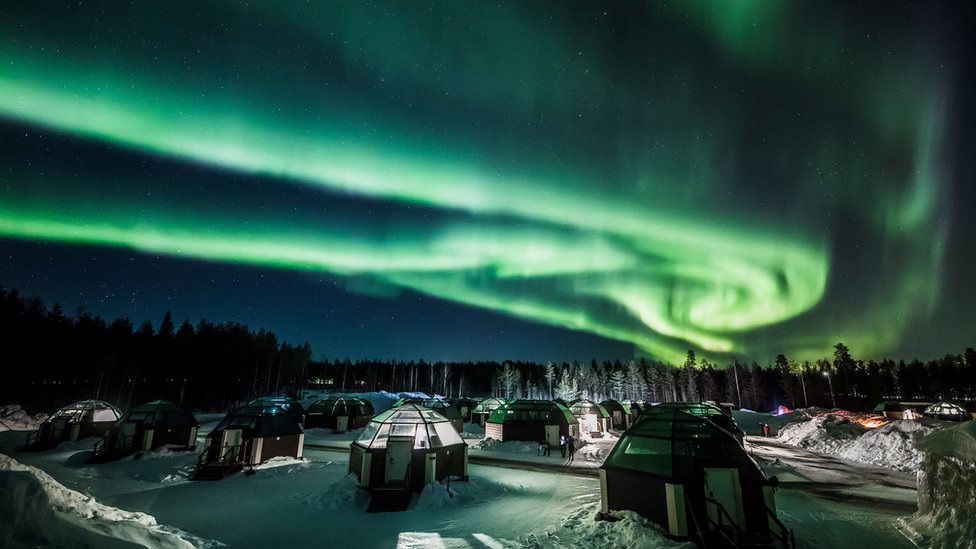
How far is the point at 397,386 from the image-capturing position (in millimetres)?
150875

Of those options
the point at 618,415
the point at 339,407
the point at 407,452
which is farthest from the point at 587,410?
the point at 407,452

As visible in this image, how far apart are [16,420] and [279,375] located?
53.7m

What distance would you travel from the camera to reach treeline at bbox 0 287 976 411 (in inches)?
2530

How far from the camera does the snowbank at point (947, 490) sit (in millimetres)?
13225

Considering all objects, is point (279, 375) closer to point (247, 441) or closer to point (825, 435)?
point (247, 441)

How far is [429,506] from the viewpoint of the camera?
19.3 metres

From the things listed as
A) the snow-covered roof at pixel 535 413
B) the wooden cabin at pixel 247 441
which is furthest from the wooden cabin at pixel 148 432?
the snow-covered roof at pixel 535 413

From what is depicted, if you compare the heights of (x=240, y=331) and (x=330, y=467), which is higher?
(x=240, y=331)

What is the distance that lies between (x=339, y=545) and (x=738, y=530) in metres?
14.3

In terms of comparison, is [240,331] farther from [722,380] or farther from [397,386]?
[722,380]

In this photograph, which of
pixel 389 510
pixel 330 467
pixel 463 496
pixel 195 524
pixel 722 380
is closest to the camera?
pixel 195 524

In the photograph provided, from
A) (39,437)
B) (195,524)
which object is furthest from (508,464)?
(39,437)

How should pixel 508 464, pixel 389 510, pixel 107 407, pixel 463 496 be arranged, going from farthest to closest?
1. pixel 107 407
2. pixel 508 464
3. pixel 463 496
4. pixel 389 510

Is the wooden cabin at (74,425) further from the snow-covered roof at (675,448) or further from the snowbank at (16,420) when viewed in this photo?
the snow-covered roof at (675,448)
